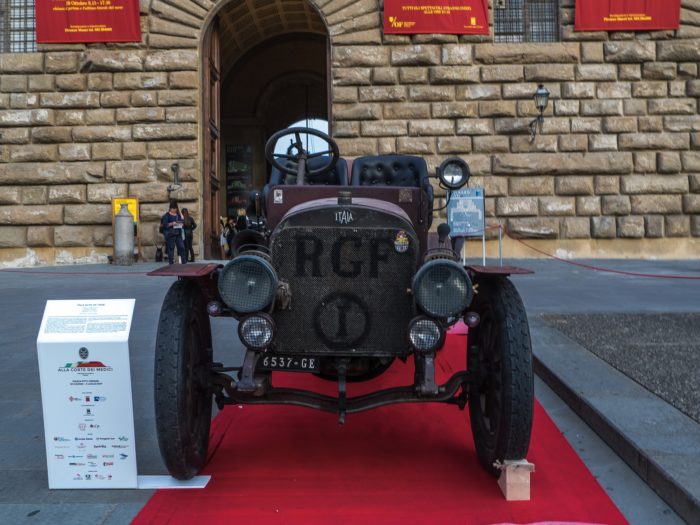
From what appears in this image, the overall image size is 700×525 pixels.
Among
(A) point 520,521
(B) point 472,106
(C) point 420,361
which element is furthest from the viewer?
(B) point 472,106

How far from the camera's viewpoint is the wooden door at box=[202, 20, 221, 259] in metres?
→ 15.9

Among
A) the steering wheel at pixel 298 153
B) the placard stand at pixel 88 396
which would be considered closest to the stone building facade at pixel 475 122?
the steering wheel at pixel 298 153

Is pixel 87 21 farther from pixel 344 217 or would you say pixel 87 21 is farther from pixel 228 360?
pixel 344 217

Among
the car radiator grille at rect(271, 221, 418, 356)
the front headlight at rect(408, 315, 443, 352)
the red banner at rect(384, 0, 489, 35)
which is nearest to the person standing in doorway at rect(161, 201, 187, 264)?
the red banner at rect(384, 0, 489, 35)

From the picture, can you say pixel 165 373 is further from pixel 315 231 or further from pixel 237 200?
pixel 237 200

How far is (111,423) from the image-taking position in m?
2.94

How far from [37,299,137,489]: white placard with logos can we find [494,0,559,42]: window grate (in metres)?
14.6

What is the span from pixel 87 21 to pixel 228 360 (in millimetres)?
12790

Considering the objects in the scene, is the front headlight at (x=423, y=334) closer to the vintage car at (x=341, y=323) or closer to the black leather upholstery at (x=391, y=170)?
the vintage car at (x=341, y=323)

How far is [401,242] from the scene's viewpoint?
9.67ft

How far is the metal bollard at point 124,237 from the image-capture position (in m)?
14.5

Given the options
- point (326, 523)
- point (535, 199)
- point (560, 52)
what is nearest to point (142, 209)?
point (535, 199)

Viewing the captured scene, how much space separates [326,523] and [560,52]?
48.4ft

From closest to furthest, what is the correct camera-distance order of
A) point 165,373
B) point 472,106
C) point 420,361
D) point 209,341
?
point 165,373 → point 420,361 → point 209,341 → point 472,106
